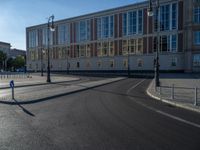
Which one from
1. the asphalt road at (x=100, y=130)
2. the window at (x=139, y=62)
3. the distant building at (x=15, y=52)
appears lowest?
the asphalt road at (x=100, y=130)

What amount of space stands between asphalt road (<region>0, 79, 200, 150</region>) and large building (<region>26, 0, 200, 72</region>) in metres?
45.5

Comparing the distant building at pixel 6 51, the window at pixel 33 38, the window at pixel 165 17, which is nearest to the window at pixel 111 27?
the window at pixel 165 17

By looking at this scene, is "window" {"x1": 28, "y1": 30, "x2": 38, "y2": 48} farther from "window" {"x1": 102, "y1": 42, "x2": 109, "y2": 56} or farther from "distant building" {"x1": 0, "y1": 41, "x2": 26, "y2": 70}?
"window" {"x1": 102, "y1": 42, "x2": 109, "y2": 56}

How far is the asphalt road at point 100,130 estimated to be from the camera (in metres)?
5.20

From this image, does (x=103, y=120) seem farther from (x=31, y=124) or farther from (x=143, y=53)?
(x=143, y=53)

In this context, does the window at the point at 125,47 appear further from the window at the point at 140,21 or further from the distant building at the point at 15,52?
the distant building at the point at 15,52

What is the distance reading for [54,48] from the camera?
82000 millimetres

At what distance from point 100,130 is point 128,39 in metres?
59.9

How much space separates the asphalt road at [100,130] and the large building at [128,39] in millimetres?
45507

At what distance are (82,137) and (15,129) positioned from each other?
7.90 feet

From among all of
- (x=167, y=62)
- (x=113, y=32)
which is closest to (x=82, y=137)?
(x=167, y=62)

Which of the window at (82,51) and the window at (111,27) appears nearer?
the window at (111,27)

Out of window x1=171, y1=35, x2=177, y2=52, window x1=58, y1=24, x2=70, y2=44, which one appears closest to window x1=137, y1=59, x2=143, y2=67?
window x1=171, y1=35, x2=177, y2=52

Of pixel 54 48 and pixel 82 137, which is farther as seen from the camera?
pixel 54 48
